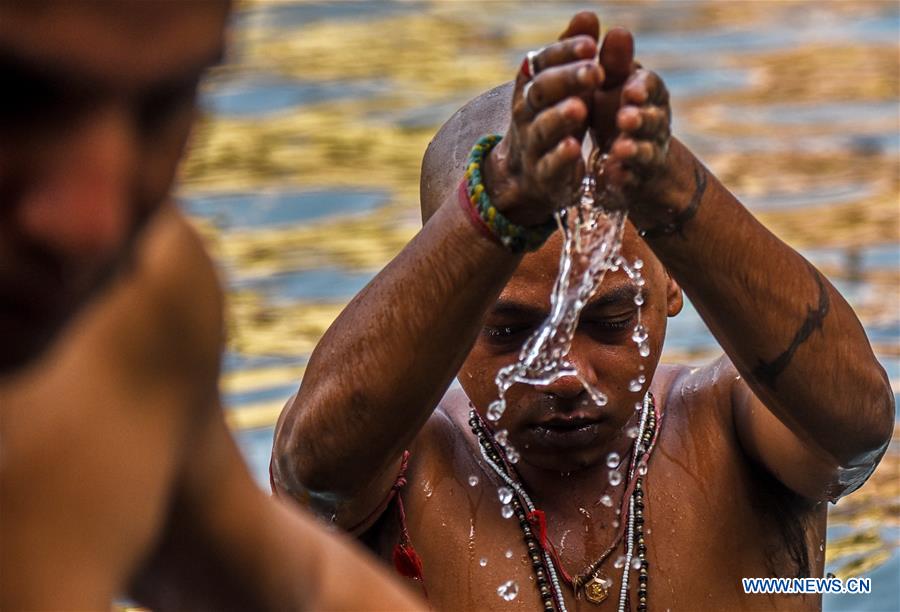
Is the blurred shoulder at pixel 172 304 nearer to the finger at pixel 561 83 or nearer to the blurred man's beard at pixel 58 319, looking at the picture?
the blurred man's beard at pixel 58 319

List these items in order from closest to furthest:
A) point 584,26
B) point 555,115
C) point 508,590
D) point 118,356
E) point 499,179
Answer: point 118,356 → point 555,115 → point 584,26 → point 499,179 → point 508,590

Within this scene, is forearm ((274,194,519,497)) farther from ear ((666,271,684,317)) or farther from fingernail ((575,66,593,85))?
ear ((666,271,684,317))

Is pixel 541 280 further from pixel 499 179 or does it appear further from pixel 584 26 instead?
pixel 584 26

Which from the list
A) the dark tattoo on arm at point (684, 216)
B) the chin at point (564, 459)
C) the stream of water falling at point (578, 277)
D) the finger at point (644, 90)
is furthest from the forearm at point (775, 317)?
the chin at point (564, 459)

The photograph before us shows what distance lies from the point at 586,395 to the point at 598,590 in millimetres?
505

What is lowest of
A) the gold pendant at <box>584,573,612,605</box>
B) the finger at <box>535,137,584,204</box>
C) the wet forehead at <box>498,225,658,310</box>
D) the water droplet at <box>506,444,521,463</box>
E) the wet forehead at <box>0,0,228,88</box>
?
the gold pendant at <box>584,573,612,605</box>

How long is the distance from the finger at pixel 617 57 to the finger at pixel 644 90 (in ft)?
0.06

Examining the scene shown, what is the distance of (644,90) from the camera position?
2564 mm

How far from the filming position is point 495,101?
12.0 ft

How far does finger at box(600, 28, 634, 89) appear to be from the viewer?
2.59m

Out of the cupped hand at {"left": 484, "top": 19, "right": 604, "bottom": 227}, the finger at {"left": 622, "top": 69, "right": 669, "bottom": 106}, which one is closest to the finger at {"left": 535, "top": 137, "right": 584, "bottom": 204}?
the cupped hand at {"left": 484, "top": 19, "right": 604, "bottom": 227}

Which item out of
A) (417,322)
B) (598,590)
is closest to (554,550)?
(598,590)

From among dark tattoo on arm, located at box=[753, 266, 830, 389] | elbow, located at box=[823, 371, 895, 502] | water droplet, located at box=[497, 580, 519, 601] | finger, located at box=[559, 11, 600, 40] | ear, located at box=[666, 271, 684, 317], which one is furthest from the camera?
ear, located at box=[666, 271, 684, 317]

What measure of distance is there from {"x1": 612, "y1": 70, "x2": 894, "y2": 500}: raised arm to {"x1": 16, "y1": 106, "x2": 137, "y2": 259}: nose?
4.91 ft
